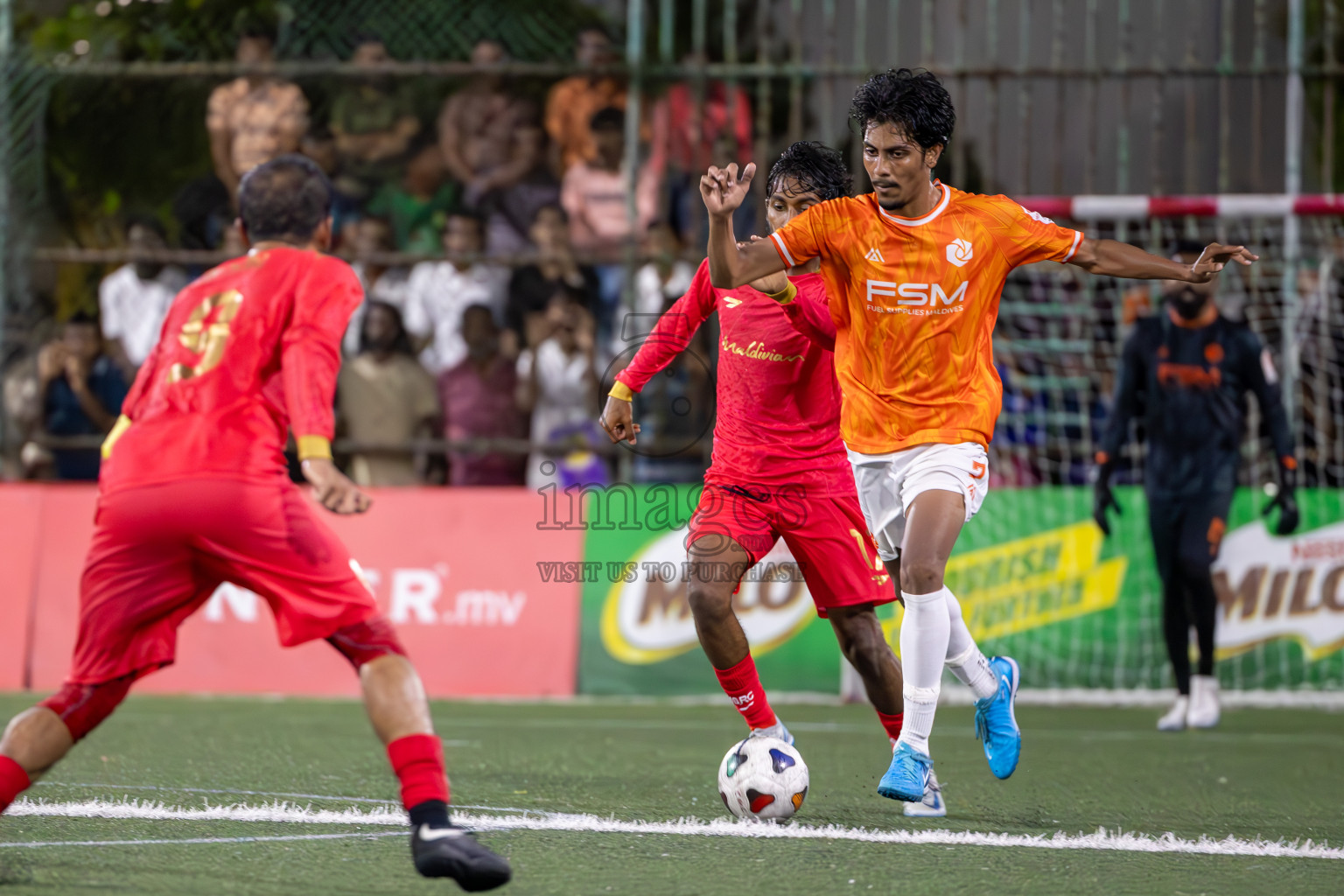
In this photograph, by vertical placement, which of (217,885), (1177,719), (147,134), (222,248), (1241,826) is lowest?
(1177,719)

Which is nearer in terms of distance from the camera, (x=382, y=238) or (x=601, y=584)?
(x=601, y=584)

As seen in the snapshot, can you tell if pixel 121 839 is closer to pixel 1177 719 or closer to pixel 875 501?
pixel 875 501

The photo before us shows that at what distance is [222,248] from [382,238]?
1049mm

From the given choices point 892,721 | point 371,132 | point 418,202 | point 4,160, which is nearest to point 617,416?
point 892,721

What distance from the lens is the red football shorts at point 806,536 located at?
5469mm

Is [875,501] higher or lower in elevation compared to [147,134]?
lower

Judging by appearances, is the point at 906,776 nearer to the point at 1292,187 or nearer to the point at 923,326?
the point at 923,326

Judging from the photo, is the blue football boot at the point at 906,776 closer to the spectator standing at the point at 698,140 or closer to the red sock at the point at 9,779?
the red sock at the point at 9,779

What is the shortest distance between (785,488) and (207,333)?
2318mm

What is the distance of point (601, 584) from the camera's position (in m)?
9.68

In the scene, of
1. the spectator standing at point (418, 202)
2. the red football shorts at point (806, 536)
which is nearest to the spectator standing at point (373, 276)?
the spectator standing at point (418, 202)

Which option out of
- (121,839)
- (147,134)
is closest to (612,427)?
(121,839)

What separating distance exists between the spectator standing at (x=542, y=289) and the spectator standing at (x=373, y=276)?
28.7 inches

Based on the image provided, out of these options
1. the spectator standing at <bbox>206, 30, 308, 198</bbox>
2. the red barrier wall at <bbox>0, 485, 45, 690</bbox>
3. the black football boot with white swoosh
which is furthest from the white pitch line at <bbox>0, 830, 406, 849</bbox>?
the spectator standing at <bbox>206, 30, 308, 198</bbox>
